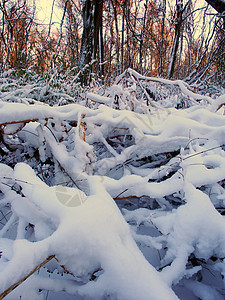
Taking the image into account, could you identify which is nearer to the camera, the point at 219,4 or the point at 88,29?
the point at 219,4

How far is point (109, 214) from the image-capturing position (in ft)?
1.60

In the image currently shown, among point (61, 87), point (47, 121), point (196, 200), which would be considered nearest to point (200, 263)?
point (196, 200)

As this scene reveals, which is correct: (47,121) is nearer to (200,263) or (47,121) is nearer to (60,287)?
(60,287)

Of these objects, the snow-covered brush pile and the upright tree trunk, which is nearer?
the snow-covered brush pile

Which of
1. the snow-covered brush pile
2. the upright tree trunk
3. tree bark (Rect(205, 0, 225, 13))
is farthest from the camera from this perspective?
the upright tree trunk

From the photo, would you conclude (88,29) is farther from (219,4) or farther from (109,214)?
(109,214)

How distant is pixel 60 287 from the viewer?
45 cm

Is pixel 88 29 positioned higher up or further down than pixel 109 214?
higher up

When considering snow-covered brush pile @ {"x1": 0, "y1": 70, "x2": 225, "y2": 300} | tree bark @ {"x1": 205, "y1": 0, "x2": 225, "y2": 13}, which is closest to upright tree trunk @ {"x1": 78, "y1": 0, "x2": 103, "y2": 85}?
tree bark @ {"x1": 205, "y1": 0, "x2": 225, "y2": 13}

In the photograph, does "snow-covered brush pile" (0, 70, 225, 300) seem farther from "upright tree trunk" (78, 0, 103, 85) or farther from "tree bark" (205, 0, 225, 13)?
"upright tree trunk" (78, 0, 103, 85)

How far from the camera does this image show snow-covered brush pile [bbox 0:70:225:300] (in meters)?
0.42

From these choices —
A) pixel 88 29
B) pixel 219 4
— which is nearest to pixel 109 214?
pixel 219 4

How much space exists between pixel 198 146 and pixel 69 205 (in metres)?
0.55

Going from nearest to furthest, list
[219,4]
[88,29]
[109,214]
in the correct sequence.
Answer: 1. [109,214]
2. [219,4]
3. [88,29]
